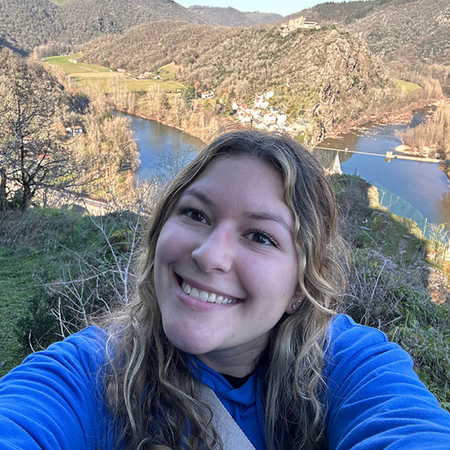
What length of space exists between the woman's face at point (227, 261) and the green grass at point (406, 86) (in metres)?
69.0

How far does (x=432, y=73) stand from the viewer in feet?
210

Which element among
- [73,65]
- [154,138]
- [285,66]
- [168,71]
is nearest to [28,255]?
[154,138]

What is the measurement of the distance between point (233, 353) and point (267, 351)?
163mm

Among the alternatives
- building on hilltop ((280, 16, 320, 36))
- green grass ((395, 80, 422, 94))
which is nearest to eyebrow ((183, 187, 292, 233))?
green grass ((395, 80, 422, 94))

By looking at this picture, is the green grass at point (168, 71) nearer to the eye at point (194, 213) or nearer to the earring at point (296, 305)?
the eye at point (194, 213)

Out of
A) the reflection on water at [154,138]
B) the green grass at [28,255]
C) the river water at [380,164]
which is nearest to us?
the green grass at [28,255]

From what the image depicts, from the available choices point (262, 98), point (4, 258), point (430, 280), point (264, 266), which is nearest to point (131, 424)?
point (264, 266)

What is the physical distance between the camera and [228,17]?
140000mm

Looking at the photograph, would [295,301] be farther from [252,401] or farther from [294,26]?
[294,26]

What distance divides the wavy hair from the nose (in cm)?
23

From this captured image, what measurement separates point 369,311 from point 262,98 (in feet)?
159

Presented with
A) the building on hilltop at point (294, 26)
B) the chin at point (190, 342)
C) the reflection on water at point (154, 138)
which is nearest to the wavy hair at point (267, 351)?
the chin at point (190, 342)

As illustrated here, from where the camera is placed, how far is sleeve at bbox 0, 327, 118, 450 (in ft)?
2.68

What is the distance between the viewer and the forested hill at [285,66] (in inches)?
1957
